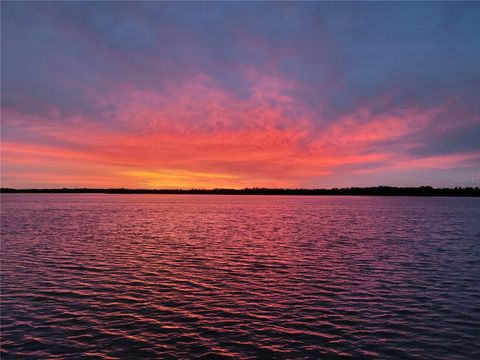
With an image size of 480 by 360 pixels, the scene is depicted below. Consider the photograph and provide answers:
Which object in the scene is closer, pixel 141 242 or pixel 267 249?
pixel 267 249

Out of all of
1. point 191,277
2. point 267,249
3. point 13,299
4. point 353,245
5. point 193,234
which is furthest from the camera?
point 193,234

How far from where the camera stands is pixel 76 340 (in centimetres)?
1652

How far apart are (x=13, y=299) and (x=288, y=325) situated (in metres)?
15.6

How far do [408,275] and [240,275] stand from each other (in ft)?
41.9

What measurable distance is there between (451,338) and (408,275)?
13162mm

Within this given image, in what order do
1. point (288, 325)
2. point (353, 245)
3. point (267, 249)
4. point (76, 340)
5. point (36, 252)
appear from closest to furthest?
point (76, 340), point (288, 325), point (36, 252), point (267, 249), point (353, 245)

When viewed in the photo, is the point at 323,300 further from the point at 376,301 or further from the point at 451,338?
the point at 451,338

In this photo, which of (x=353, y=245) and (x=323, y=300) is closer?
(x=323, y=300)

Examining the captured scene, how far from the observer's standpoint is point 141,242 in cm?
4741

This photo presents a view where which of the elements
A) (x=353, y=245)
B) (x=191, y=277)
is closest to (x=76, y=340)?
(x=191, y=277)

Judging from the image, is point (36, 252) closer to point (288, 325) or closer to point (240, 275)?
→ point (240, 275)

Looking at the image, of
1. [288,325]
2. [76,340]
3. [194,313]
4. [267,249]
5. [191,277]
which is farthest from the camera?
[267,249]

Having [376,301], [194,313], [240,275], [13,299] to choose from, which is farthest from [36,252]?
[376,301]

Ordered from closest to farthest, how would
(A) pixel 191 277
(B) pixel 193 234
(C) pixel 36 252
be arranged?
1. (A) pixel 191 277
2. (C) pixel 36 252
3. (B) pixel 193 234
